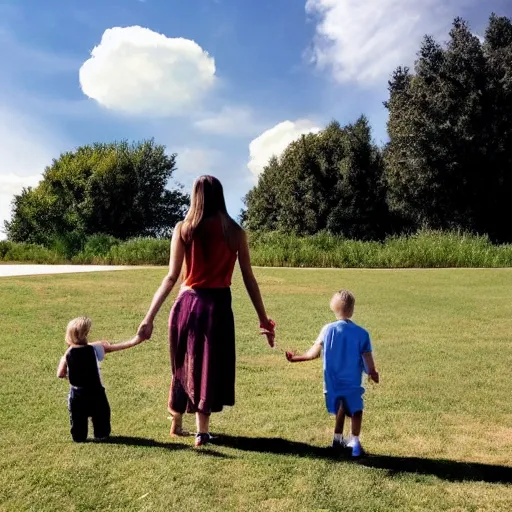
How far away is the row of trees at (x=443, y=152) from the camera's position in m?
31.3

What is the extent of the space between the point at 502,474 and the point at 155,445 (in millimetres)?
2491

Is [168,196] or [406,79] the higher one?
[406,79]

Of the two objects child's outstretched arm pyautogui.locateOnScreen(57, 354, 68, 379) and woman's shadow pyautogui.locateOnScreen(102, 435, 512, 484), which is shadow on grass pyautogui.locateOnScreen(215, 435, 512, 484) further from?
child's outstretched arm pyautogui.locateOnScreen(57, 354, 68, 379)

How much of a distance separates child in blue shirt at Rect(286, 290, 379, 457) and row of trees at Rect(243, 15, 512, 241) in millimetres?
28724

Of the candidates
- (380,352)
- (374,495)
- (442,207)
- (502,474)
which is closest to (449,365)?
(380,352)

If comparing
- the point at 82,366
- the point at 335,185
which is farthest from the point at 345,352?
the point at 335,185

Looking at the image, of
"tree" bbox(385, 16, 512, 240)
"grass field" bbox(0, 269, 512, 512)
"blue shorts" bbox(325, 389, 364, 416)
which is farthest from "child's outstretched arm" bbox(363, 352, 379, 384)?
"tree" bbox(385, 16, 512, 240)

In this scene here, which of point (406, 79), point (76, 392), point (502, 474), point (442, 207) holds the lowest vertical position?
point (502, 474)

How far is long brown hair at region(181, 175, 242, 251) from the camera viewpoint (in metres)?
4.14

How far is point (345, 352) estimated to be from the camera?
4.21 meters

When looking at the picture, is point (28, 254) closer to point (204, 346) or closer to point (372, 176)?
point (372, 176)

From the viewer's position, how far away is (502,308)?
41.2ft

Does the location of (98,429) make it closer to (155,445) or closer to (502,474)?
(155,445)

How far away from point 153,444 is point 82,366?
796 mm
